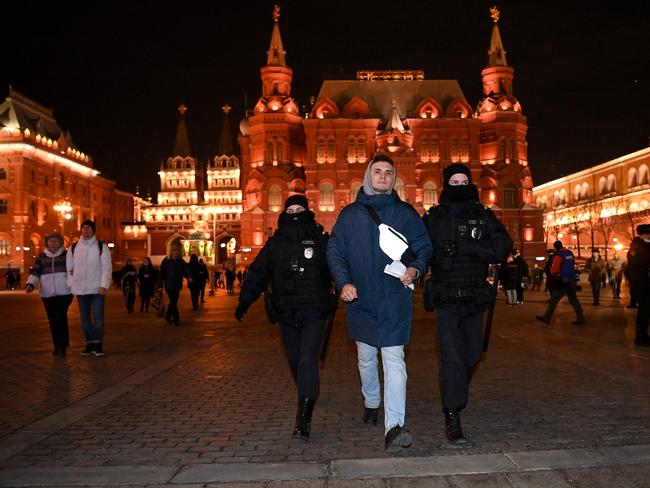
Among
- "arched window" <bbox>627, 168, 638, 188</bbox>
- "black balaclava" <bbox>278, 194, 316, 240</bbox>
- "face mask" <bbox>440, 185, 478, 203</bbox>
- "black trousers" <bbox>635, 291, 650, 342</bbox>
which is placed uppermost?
"arched window" <bbox>627, 168, 638, 188</bbox>

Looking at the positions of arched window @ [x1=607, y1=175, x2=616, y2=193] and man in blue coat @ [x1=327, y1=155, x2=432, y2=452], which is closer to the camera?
man in blue coat @ [x1=327, y1=155, x2=432, y2=452]

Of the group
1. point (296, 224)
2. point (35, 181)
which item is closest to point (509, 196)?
point (35, 181)

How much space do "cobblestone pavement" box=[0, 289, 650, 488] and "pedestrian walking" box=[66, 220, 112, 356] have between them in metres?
0.40

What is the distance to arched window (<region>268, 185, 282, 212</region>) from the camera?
7029 cm

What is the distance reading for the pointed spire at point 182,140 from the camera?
102 m

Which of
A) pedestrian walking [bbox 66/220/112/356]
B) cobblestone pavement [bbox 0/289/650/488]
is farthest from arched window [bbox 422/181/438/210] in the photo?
pedestrian walking [bbox 66/220/112/356]

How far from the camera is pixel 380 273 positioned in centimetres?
557

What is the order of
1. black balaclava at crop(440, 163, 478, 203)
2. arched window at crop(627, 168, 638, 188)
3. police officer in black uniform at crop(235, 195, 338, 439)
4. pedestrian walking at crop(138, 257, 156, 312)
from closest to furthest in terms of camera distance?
black balaclava at crop(440, 163, 478, 203) < police officer in black uniform at crop(235, 195, 338, 439) < pedestrian walking at crop(138, 257, 156, 312) < arched window at crop(627, 168, 638, 188)

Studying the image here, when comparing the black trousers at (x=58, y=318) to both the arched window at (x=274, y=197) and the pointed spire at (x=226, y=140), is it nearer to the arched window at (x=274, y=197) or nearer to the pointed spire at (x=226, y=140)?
the arched window at (x=274, y=197)

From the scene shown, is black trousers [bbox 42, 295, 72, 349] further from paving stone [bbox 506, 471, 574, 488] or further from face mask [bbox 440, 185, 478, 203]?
paving stone [bbox 506, 471, 574, 488]

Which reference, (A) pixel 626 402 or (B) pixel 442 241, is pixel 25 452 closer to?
(B) pixel 442 241

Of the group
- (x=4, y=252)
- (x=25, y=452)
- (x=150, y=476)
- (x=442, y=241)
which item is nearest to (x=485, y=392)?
(x=442, y=241)

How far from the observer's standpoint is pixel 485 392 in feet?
24.5

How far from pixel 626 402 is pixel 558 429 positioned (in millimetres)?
1416
